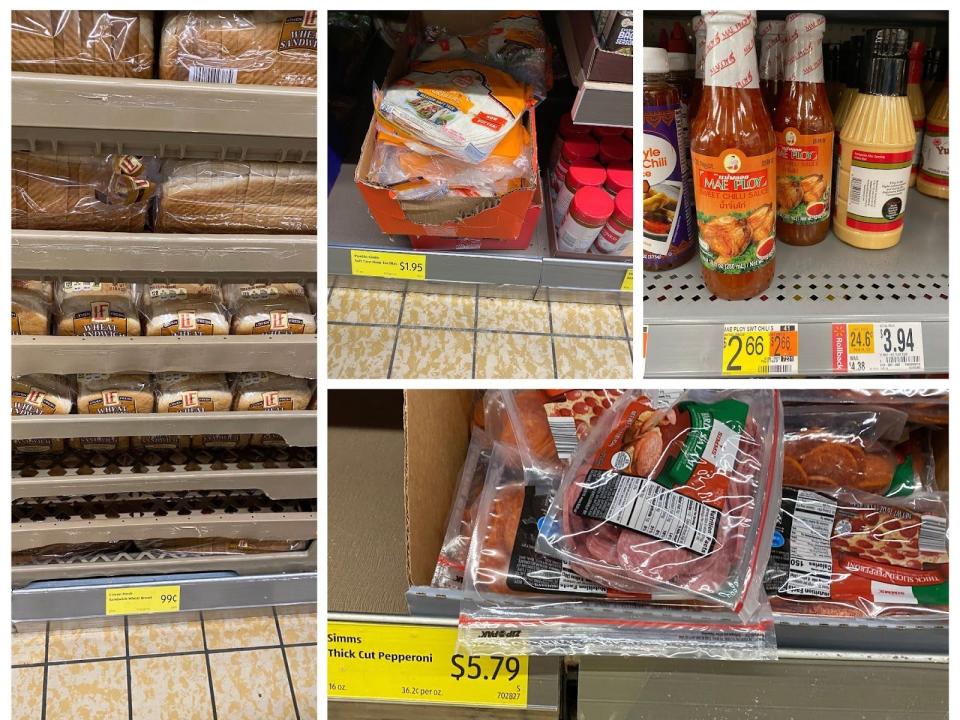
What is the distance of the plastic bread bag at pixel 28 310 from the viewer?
4.28ft

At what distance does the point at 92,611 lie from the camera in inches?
60.5

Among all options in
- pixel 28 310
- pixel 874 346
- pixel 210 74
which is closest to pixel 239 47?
pixel 210 74

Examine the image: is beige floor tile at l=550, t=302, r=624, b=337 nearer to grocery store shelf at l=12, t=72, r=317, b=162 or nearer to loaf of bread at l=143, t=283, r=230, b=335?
loaf of bread at l=143, t=283, r=230, b=335

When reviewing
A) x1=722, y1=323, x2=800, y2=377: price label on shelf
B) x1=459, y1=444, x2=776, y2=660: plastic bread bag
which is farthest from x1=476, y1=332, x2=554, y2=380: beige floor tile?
x1=459, y1=444, x2=776, y2=660: plastic bread bag

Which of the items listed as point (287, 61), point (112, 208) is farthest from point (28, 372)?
point (287, 61)

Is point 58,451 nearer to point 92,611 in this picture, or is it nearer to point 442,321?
point 92,611

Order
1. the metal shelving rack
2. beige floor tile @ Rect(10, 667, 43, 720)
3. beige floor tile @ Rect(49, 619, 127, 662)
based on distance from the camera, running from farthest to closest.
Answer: beige floor tile @ Rect(49, 619, 127, 662) < beige floor tile @ Rect(10, 667, 43, 720) < the metal shelving rack

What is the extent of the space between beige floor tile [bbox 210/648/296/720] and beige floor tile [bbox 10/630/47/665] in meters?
0.32

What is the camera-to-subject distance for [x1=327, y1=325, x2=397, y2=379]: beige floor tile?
174cm

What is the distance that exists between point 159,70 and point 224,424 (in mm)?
608

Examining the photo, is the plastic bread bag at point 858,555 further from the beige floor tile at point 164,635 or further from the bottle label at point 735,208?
the beige floor tile at point 164,635

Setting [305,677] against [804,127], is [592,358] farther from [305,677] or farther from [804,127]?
[305,677]

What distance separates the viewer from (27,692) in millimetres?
1407

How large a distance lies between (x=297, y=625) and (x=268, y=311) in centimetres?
66
